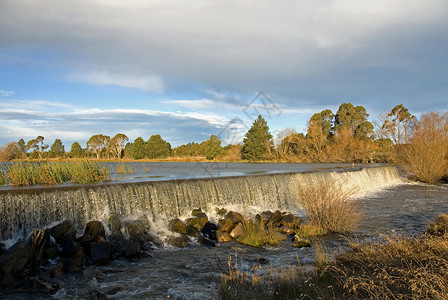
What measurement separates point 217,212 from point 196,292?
21.4 ft

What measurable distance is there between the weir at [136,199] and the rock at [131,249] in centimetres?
194

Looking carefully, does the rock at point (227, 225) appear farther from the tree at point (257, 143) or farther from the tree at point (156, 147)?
the tree at point (156, 147)

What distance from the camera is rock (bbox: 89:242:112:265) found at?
7.13 m

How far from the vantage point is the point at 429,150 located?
2211 centimetres

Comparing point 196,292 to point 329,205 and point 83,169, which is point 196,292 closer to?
point 329,205

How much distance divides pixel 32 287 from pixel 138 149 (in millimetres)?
56897

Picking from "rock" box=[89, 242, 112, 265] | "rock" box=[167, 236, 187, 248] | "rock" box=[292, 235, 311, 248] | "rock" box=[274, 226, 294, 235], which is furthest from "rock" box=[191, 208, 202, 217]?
"rock" box=[89, 242, 112, 265]

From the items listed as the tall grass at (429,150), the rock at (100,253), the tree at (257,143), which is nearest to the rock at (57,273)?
the rock at (100,253)

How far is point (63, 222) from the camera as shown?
8.05 m

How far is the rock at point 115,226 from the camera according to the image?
28.3 ft

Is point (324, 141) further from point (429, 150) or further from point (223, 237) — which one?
point (223, 237)

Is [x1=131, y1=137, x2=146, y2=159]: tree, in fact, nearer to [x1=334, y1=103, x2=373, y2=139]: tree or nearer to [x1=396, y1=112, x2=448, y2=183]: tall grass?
[x1=334, y1=103, x2=373, y2=139]: tree

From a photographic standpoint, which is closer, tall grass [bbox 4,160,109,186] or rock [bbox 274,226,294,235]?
rock [bbox 274,226,294,235]

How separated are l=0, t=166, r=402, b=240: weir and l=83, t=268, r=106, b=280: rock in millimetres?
2691
